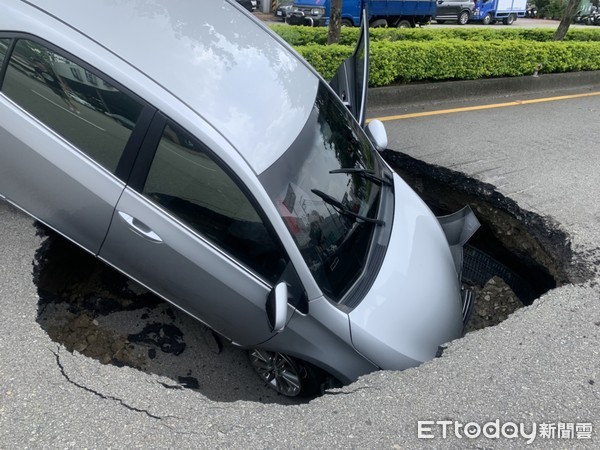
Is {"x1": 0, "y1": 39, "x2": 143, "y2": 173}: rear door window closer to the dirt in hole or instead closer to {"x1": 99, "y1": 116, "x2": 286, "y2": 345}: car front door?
{"x1": 99, "y1": 116, "x2": 286, "y2": 345}: car front door

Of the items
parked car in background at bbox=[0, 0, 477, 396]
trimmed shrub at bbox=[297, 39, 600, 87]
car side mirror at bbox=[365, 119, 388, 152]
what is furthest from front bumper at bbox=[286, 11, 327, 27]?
parked car in background at bbox=[0, 0, 477, 396]

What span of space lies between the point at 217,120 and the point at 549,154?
14.2ft

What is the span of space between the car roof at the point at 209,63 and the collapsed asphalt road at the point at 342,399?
1.13 m

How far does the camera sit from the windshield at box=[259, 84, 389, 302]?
2672 millimetres

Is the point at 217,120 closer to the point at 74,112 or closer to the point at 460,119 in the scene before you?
the point at 74,112

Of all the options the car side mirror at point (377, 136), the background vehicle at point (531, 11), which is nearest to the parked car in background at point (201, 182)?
the car side mirror at point (377, 136)

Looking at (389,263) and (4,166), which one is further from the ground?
(4,166)

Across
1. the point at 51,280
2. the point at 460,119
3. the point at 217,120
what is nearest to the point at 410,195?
the point at 217,120

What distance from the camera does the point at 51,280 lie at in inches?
133

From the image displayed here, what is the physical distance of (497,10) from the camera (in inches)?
1047

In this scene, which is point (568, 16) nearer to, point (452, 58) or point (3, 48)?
point (452, 58)

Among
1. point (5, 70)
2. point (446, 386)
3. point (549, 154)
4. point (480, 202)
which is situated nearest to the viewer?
point (446, 386)

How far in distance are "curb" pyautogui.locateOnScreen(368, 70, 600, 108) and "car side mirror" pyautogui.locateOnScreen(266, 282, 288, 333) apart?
543cm

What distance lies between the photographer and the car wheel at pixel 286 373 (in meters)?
2.99
